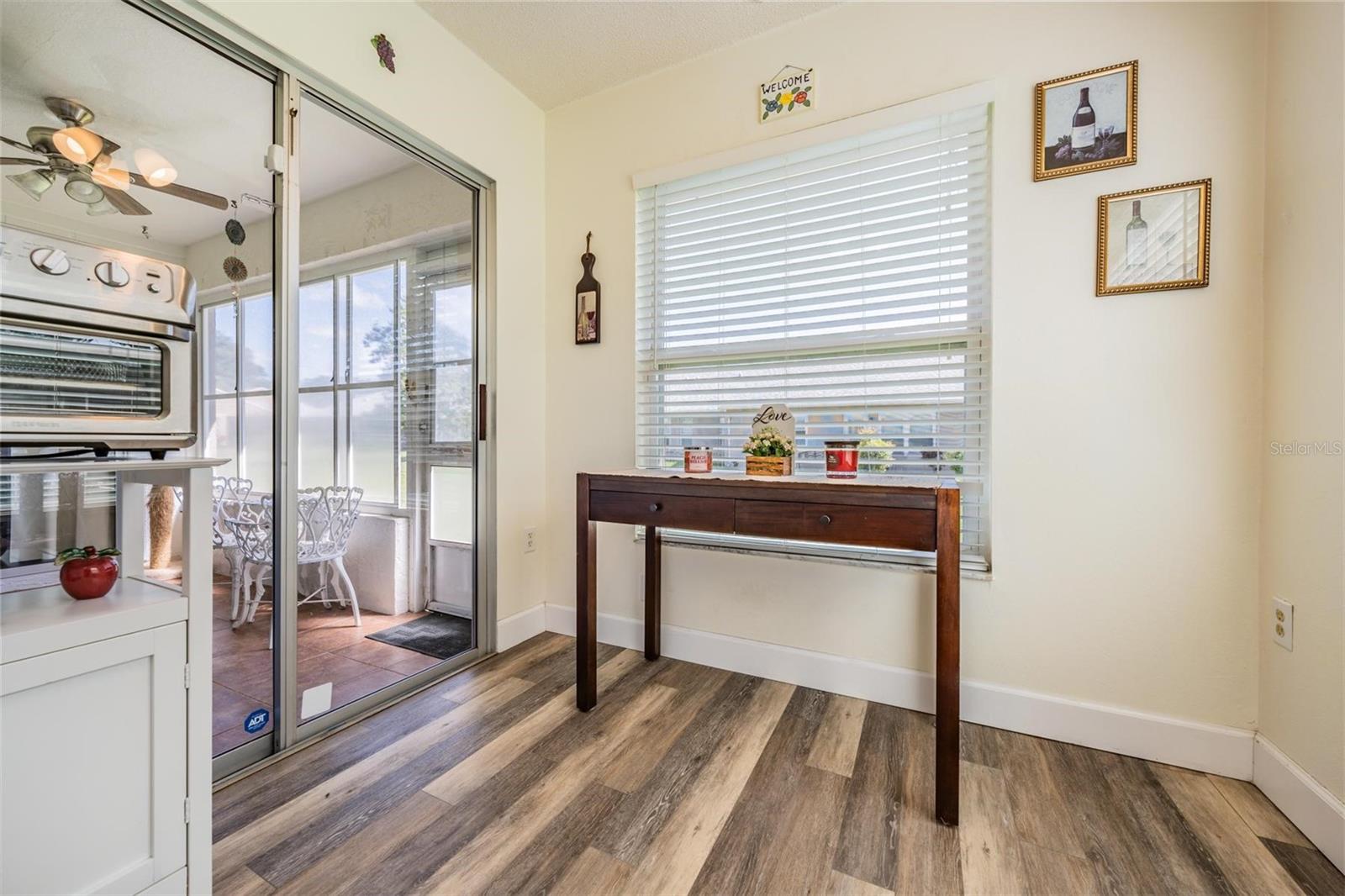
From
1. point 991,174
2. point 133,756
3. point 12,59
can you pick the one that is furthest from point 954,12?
point 133,756

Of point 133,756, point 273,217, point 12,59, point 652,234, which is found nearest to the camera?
point 133,756

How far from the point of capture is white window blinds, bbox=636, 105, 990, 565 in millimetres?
1868

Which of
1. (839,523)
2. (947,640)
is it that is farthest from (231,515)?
(947,640)

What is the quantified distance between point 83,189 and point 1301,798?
3.29 meters

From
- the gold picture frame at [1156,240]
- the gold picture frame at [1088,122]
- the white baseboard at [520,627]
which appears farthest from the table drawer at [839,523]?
the white baseboard at [520,627]

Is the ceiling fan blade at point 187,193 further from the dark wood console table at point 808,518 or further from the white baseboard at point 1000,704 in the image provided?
the white baseboard at point 1000,704

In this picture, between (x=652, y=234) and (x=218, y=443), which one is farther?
(x=652, y=234)

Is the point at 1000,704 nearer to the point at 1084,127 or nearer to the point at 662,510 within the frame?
the point at 662,510

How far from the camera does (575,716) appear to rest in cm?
185

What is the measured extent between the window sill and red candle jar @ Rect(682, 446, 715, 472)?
26 centimetres

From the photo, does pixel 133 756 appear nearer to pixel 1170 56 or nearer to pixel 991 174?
pixel 991 174

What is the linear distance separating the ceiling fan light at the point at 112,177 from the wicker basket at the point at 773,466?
1.86 metres

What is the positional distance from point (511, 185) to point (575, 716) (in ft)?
7.36
